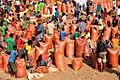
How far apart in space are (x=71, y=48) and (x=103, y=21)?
3.50 metres

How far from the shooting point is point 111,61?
13.7 metres

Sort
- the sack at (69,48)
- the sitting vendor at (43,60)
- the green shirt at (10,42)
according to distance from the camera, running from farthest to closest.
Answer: the sack at (69,48), the green shirt at (10,42), the sitting vendor at (43,60)

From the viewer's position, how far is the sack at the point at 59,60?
45.1 ft

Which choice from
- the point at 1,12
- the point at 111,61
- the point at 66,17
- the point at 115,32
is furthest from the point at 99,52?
the point at 1,12

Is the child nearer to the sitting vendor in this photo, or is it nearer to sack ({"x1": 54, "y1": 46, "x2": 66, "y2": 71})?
the sitting vendor

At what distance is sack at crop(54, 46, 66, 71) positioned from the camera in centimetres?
1373

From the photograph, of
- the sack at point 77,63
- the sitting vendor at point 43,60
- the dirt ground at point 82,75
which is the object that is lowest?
the dirt ground at point 82,75

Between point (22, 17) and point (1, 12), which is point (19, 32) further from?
point (1, 12)

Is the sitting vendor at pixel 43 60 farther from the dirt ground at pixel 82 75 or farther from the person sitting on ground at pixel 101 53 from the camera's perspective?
the person sitting on ground at pixel 101 53

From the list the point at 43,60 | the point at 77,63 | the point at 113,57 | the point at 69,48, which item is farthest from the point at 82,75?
the point at 69,48

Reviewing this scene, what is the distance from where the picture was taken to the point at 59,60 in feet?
45.2

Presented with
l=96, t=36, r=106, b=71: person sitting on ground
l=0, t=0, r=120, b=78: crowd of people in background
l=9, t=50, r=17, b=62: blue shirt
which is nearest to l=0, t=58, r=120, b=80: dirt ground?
l=0, t=0, r=120, b=78: crowd of people in background

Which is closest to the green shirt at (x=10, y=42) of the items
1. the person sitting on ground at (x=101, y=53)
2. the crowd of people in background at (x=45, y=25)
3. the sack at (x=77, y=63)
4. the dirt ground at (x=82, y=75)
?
the crowd of people in background at (x=45, y=25)

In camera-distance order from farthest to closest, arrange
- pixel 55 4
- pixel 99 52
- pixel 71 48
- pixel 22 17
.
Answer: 1. pixel 55 4
2. pixel 22 17
3. pixel 71 48
4. pixel 99 52
